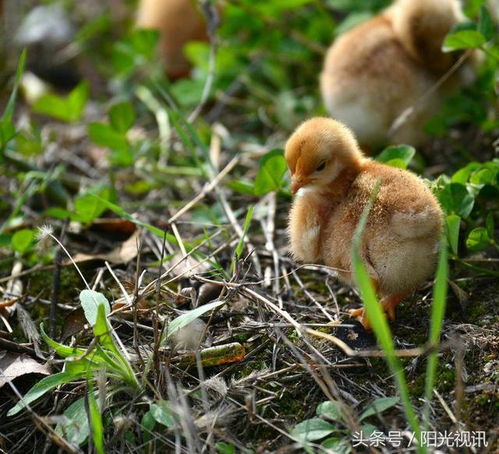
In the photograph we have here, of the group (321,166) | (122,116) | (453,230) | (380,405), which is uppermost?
(321,166)

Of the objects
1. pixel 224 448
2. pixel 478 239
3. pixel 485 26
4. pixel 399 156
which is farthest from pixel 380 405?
pixel 485 26

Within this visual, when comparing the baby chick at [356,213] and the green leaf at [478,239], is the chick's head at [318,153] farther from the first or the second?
the green leaf at [478,239]

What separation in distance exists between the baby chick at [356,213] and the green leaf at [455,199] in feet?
0.65

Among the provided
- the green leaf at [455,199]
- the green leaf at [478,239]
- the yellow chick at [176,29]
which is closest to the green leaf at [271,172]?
the green leaf at [455,199]

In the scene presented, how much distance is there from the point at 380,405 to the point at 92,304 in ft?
2.93

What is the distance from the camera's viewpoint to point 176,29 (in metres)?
4.40

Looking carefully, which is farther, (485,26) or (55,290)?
(485,26)

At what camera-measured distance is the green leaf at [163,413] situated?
1740 millimetres

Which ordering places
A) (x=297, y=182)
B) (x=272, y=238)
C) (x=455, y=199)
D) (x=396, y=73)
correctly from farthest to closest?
(x=396, y=73) < (x=272, y=238) < (x=455, y=199) < (x=297, y=182)

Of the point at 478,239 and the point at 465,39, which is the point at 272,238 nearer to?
the point at 478,239

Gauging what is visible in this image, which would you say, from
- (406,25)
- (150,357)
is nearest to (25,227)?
(150,357)

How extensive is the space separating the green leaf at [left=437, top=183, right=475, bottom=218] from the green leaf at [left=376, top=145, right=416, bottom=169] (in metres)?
0.20

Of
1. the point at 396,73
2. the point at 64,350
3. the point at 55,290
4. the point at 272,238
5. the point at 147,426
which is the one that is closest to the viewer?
the point at 147,426

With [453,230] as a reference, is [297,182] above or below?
above
